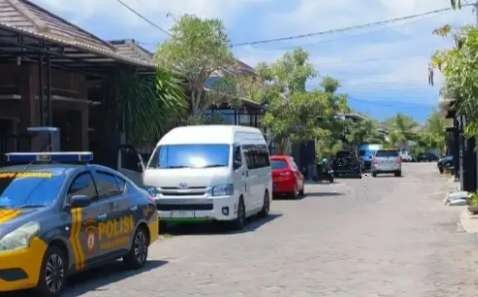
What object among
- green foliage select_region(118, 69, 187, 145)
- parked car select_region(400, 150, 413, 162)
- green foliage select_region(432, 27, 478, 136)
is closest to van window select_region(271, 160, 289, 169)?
green foliage select_region(118, 69, 187, 145)

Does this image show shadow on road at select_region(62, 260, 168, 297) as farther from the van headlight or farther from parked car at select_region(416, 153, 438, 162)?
parked car at select_region(416, 153, 438, 162)

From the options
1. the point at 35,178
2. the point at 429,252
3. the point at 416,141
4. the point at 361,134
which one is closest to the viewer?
the point at 35,178

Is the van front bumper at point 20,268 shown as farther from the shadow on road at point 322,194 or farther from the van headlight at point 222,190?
the shadow on road at point 322,194

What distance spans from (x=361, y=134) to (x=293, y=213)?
56.7 m

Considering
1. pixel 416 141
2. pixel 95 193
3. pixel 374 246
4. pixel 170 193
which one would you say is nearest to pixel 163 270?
pixel 95 193

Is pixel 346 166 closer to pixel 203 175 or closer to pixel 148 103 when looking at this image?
pixel 148 103

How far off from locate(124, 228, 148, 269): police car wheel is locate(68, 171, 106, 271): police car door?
1.09 metres

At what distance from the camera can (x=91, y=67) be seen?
2364 centimetres

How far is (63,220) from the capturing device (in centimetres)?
1070

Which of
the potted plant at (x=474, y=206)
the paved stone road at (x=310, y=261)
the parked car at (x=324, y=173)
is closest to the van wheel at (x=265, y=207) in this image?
the paved stone road at (x=310, y=261)

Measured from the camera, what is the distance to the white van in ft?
59.6

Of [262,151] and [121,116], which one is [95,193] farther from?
[121,116]

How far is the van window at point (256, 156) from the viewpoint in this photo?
67.5ft

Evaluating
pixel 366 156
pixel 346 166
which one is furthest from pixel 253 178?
pixel 366 156
